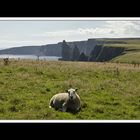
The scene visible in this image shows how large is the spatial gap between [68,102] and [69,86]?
3.62 feet

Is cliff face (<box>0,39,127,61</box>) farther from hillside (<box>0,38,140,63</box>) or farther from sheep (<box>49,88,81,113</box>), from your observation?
sheep (<box>49,88,81,113</box>)

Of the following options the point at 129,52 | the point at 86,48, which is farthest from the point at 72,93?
the point at 129,52

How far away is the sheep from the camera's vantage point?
14.2 m

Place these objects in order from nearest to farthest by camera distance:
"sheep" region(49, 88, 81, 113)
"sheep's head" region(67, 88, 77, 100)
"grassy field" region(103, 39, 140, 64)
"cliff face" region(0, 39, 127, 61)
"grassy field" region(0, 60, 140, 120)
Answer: "grassy field" region(0, 60, 140, 120), "cliff face" region(0, 39, 127, 61), "sheep" region(49, 88, 81, 113), "sheep's head" region(67, 88, 77, 100), "grassy field" region(103, 39, 140, 64)

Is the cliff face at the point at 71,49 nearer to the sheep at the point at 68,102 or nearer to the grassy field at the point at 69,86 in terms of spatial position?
the grassy field at the point at 69,86

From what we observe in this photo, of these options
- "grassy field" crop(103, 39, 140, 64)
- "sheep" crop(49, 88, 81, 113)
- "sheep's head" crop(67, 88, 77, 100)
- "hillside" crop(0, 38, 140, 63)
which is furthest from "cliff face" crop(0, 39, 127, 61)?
"sheep" crop(49, 88, 81, 113)

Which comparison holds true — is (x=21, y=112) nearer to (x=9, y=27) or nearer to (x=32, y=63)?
(x=9, y=27)

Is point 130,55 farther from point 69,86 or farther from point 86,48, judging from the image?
point 86,48

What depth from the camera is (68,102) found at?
1455cm

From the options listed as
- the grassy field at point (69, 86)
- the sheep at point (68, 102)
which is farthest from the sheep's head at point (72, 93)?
the grassy field at point (69, 86)

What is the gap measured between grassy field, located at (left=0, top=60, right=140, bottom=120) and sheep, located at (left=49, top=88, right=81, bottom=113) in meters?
0.21
